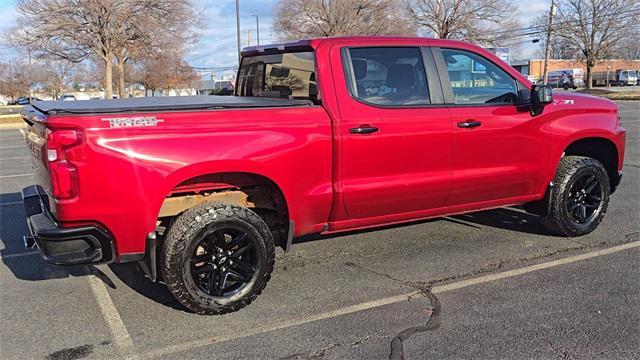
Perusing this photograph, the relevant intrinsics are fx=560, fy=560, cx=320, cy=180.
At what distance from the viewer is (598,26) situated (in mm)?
46719

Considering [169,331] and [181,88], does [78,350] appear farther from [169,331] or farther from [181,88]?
[181,88]

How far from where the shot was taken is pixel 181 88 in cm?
6675

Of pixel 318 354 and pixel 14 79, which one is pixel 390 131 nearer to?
pixel 318 354

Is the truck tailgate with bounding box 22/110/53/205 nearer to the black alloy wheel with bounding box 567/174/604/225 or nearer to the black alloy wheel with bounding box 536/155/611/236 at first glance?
the black alloy wheel with bounding box 536/155/611/236

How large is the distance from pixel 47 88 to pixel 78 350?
71.6m

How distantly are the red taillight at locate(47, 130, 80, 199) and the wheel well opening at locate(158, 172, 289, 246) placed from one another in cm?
62

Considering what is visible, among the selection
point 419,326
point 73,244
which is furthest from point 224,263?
point 419,326

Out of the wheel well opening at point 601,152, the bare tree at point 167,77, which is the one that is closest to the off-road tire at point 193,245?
the wheel well opening at point 601,152

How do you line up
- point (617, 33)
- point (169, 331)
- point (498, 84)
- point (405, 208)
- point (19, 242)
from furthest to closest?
point (617, 33) → point (19, 242) → point (498, 84) → point (405, 208) → point (169, 331)

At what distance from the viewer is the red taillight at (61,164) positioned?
11.0 feet

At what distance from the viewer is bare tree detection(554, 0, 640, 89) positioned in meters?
45.4

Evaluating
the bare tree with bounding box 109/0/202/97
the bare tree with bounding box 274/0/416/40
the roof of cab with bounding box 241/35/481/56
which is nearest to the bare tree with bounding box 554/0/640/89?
the bare tree with bounding box 274/0/416/40

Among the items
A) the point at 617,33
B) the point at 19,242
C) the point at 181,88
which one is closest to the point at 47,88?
the point at 181,88

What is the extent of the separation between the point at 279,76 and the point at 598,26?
162 feet
